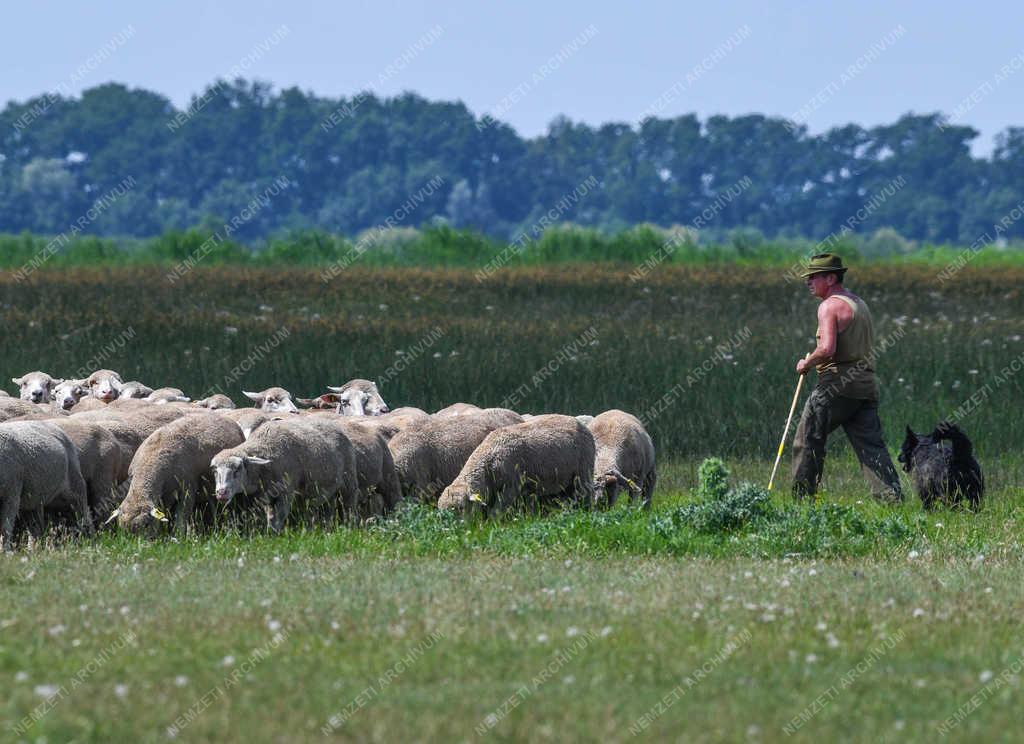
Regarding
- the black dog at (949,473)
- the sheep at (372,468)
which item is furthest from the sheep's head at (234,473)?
the black dog at (949,473)

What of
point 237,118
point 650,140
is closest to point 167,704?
point 237,118

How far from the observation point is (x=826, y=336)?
15.3m

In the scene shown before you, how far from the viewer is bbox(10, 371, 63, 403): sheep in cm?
2008

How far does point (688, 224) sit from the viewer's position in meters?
103

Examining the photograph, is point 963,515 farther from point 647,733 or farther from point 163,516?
point 647,733

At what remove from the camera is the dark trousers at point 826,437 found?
1544 cm

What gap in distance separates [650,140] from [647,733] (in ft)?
340

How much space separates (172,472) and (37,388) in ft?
24.0

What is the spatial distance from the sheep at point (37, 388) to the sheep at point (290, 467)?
689 cm

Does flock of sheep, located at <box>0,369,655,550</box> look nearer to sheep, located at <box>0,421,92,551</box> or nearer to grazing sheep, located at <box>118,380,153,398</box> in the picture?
sheep, located at <box>0,421,92,551</box>

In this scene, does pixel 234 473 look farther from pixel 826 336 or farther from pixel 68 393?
pixel 68 393

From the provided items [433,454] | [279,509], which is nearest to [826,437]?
[433,454]

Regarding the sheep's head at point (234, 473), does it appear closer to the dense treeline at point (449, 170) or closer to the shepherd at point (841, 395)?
the shepherd at point (841, 395)

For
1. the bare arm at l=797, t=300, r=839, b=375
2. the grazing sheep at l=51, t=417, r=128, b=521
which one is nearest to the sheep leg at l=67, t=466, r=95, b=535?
the grazing sheep at l=51, t=417, r=128, b=521
